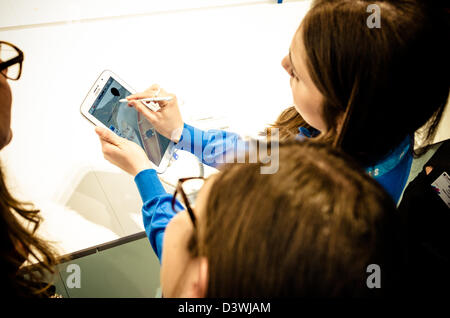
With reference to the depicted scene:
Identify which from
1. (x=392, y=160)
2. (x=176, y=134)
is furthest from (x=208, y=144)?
(x=392, y=160)

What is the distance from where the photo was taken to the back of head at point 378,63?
18.0 inches

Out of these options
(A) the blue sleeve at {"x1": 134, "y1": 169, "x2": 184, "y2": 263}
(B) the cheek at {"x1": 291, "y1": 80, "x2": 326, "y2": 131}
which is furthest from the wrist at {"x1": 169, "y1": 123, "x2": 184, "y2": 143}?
(B) the cheek at {"x1": 291, "y1": 80, "x2": 326, "y2": 131}

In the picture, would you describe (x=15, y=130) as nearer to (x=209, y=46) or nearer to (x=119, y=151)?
(x=119, y=151)

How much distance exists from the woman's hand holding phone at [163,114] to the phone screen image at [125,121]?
27mm

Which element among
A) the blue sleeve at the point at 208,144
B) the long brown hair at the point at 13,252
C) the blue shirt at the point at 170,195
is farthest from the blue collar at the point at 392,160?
the long brown hair at the point at 13,252

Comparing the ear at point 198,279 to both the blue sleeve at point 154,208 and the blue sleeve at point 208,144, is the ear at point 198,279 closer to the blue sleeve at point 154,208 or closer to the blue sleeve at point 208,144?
the blue sleeve at point 154,208

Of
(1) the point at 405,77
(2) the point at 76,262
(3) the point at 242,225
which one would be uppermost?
(1) the point at 405,77

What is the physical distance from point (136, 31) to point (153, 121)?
40cm

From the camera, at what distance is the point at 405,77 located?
1.54ft

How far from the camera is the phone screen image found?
70 centimetres

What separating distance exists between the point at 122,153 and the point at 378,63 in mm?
504

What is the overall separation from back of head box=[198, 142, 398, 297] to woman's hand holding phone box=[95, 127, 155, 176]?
37 cm
